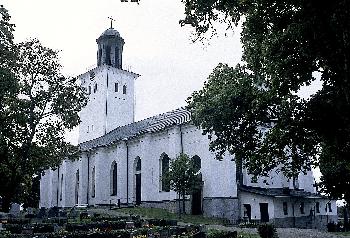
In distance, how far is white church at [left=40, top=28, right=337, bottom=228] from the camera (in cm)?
3803

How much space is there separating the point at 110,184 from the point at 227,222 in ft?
78.1

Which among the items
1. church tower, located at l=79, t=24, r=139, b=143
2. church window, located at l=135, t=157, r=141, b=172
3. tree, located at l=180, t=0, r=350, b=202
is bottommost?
church window, located at l=135, t=157, r=141, b=172

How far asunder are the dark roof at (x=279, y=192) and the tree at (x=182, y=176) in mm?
5382

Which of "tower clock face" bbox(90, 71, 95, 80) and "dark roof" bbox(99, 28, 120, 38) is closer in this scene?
"dark roof" bbox(99, 28, 120, 38)

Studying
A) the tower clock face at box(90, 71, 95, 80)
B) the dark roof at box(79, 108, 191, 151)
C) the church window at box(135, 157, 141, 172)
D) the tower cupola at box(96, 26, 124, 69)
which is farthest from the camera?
the tower clock face at box(90, 71, 95, 80)

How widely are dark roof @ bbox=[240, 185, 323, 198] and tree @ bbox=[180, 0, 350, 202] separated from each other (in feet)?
58.1

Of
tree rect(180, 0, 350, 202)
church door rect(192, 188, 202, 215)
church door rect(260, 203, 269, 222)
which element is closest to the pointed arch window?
church door rect(192, 188, 202, 215)

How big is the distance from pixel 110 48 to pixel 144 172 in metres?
23.5

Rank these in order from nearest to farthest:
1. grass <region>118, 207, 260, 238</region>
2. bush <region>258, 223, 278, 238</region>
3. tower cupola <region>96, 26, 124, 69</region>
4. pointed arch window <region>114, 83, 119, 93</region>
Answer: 1. bush <region>258, 223, 278, 238</region>
2. grass <region>118, 207, 260, 238</region>
3. tower cupola <region>96, 26, 124, 69</region>
4. pointed arch window <region>114, 83, 119, 93</region>

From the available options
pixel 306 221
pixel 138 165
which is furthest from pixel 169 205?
pixel 306 221

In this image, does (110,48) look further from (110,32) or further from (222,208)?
(222,208)

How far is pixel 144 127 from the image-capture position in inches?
2018

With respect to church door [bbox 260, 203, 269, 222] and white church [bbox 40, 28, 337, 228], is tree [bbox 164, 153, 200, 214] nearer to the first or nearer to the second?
white church [bbox 40, 28, 337, 228]

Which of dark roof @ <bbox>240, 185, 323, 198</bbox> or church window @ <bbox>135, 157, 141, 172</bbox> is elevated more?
church window @ <bbox>135, 157, 141, 172</bbox>
